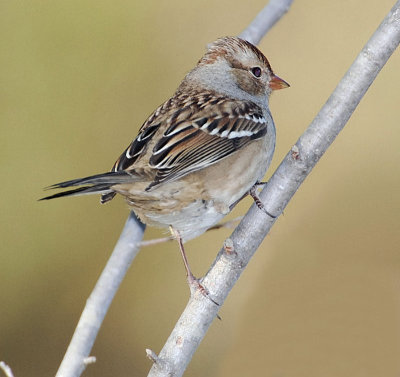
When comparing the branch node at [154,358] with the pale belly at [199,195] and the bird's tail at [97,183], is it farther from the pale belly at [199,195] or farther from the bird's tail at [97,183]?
the pale belly at [199,195]

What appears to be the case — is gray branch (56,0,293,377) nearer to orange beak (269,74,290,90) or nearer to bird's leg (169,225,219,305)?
bird's leg (169,225,219,305)

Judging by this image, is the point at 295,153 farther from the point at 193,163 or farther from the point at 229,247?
the point at 193,163

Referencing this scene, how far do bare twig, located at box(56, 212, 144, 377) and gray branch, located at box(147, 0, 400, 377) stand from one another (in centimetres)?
53

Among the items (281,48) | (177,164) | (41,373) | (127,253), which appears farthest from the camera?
(281,48)

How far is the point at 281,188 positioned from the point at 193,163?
0.58m

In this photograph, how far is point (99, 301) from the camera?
328cm

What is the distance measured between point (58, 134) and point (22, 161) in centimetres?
30

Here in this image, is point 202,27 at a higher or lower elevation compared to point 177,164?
higher

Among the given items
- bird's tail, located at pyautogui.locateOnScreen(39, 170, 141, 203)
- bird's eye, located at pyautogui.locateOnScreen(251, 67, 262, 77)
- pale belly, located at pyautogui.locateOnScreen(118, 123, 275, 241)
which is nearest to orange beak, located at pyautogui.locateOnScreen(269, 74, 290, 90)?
bird's eye, located at pyautogui.locateOnScreen(251, 67, 262, 77)

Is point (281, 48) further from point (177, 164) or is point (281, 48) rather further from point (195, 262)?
point (177, 164)

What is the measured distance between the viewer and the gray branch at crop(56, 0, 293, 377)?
304 cm

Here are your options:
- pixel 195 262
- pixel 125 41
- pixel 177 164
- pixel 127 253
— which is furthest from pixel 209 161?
pixel 125 41

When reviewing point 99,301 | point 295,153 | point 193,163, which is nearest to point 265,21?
point 193,163

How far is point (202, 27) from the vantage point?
5.29 metres
